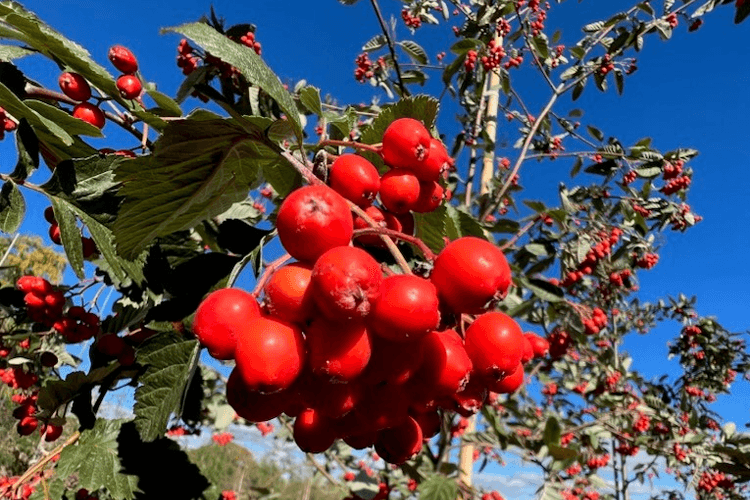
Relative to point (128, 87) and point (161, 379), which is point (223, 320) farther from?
point (128, 87)

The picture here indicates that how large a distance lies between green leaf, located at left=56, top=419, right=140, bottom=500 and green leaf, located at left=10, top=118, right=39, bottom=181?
2.47ft

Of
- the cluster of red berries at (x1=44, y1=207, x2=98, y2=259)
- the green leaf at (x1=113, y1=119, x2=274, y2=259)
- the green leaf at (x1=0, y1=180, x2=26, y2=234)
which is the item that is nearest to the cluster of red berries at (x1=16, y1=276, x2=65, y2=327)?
the cluster of red berries at (x1=44, y1=207, x2=98, y2=259)

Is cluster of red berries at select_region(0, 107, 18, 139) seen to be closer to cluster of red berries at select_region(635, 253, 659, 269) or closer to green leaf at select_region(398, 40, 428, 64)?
green leaf at select_region(398, 40, 428, 64)

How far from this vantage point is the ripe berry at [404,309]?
68 cm

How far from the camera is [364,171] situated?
92 centimetres

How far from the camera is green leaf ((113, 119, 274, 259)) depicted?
0.83m

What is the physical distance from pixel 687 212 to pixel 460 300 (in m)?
4.39

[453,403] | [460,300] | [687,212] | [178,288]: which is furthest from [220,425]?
[687,212]

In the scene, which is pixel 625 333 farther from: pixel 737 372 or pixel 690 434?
pixel 690 434

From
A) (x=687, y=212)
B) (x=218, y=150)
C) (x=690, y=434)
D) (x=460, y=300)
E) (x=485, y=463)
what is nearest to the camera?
(x=460, y=300)

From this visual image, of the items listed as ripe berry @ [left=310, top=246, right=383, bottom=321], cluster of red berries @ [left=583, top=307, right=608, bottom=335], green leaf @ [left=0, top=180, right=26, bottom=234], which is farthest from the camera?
cluster of red berries @ [left=583, top=307, right=608, bottom=335]

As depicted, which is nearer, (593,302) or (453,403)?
(453,403)

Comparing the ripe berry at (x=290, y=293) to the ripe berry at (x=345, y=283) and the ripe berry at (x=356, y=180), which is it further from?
the ripe berry at (x=356, y=180)

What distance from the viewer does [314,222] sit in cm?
71
